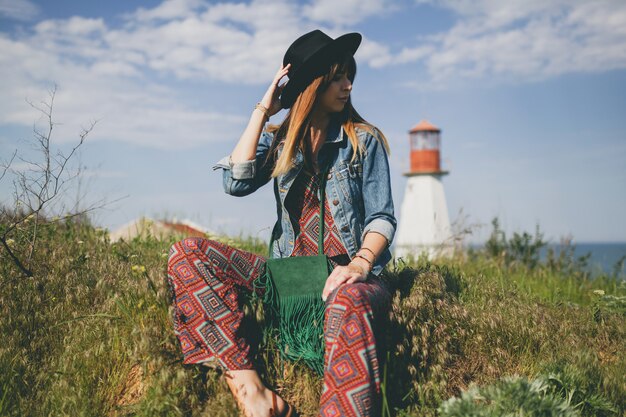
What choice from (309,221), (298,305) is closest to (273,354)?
(298,305)

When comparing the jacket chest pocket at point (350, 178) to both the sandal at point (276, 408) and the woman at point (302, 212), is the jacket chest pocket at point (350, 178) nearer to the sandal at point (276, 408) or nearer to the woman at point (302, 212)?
the woman at point (302, 212)

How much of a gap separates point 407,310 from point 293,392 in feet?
2.60

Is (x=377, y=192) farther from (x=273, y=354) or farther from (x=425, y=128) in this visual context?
(x=425, y=128)

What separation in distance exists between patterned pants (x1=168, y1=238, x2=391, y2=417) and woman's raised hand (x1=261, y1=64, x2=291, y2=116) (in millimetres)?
919

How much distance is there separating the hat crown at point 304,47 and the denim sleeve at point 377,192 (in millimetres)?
614

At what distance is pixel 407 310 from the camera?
320 cm

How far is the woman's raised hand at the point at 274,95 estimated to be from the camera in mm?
3406

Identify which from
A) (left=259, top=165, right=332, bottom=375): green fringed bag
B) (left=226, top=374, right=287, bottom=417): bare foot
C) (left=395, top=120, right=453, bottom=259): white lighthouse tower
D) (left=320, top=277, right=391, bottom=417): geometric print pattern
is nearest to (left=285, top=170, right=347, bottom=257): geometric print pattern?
(left=259, top=165, right=332, bottom=375): green fringed bag

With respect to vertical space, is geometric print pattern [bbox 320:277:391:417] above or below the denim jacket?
below

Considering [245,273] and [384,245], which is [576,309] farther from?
[245,273]

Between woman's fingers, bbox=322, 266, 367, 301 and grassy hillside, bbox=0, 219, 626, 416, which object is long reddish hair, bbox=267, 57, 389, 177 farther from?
grassy hillside, bbox=0, 219, 626, 416

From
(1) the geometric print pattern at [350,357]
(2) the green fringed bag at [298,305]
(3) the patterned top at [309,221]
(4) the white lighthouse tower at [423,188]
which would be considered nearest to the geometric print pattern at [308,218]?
(3) the patterned top at [309,221]

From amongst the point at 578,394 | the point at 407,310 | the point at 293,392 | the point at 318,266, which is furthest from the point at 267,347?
the point at 578,394

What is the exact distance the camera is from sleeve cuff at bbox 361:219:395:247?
3152 millimetres
